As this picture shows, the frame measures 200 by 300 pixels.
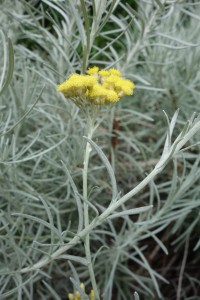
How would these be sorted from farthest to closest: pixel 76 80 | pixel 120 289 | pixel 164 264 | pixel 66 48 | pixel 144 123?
pixel 144 123 < pixel 164 264 < pixel 120 289 < pixel 66 48 < pixel 76 80

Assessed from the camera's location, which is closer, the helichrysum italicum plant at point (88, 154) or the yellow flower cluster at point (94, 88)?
the yellow flower cluster at point (94, 88)

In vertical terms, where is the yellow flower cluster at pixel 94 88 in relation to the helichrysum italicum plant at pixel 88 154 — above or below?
above

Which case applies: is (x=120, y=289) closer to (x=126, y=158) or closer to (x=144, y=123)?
(x=126, y=158)

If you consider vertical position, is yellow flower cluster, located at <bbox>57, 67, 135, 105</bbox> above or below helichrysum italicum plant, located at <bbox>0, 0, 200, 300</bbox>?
above

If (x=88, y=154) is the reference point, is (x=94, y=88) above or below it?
above

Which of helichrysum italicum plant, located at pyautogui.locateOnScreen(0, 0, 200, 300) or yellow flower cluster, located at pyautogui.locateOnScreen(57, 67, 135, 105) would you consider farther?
helichrysum italicum plant, located at pyautogui.locateOnScreen(0, 0, 200, 300)

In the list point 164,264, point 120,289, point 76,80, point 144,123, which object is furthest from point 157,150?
point 76,80
